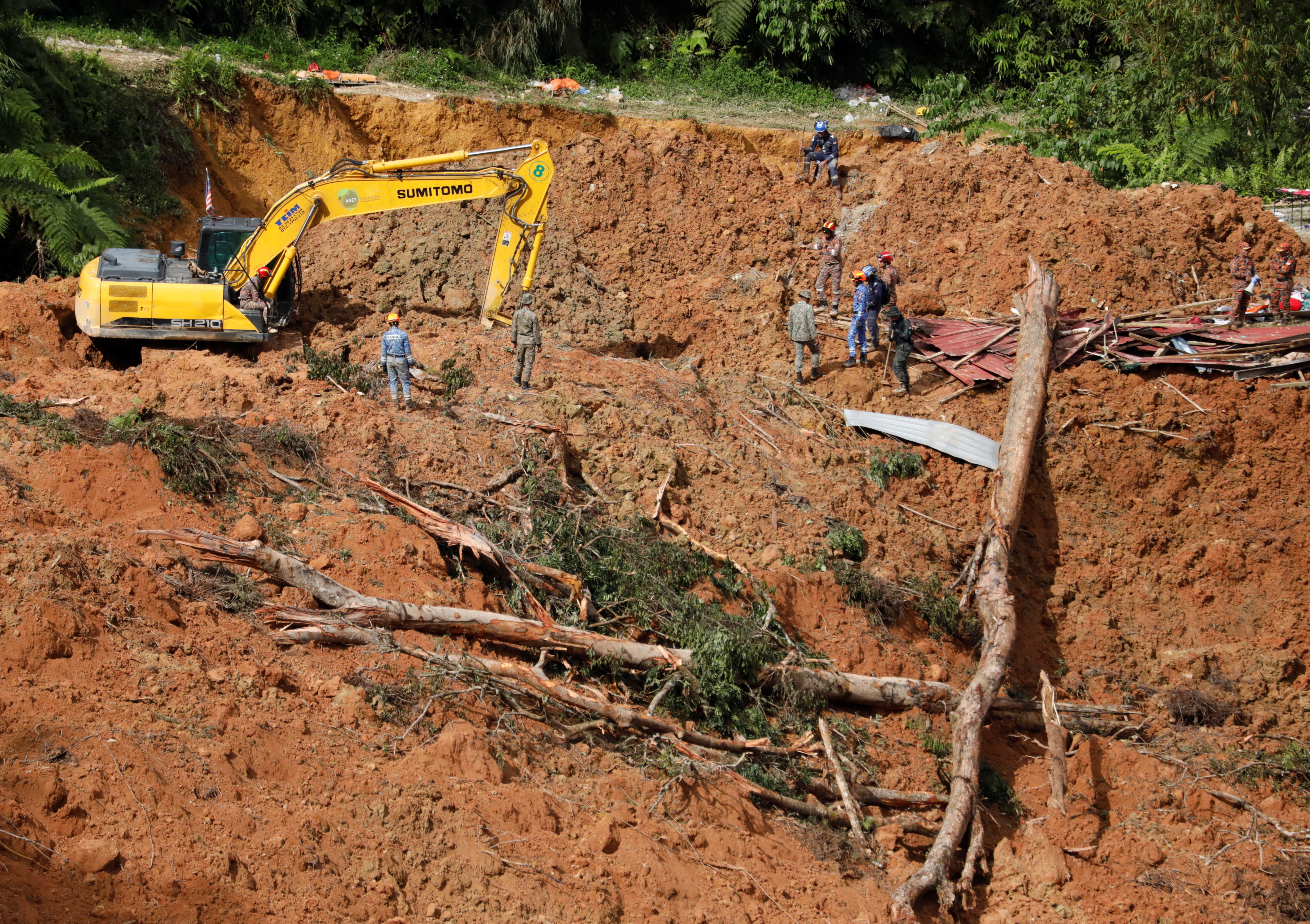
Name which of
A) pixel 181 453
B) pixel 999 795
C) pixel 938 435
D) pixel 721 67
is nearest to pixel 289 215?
pixel 181 453

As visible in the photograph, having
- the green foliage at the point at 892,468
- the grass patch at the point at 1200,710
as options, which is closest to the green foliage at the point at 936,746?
the grass patch at the point at 1200,710

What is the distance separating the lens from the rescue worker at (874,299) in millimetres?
14523

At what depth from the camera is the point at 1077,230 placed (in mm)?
16375

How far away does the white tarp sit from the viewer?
1357 centimetres

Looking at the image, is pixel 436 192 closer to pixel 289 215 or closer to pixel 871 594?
pixel 289 215

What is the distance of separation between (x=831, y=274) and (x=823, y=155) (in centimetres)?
401

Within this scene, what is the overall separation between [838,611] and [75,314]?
9467 millimetres

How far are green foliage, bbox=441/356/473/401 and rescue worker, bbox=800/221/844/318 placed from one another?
557 cm

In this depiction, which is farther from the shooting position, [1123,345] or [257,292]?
[1123,345]

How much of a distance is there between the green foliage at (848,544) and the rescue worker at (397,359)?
4.87 m

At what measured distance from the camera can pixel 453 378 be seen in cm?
1317

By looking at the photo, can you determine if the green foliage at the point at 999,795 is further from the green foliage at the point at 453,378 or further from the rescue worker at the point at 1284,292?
the rescue worker at the point at 1284,292

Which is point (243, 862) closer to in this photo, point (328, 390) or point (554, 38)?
point (328, 390)

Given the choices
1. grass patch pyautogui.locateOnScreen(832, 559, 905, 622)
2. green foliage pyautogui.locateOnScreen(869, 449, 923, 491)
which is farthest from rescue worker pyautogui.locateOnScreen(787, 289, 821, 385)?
grass patch pyautogui.locateOnScreen(832, 559, 905, 622)
